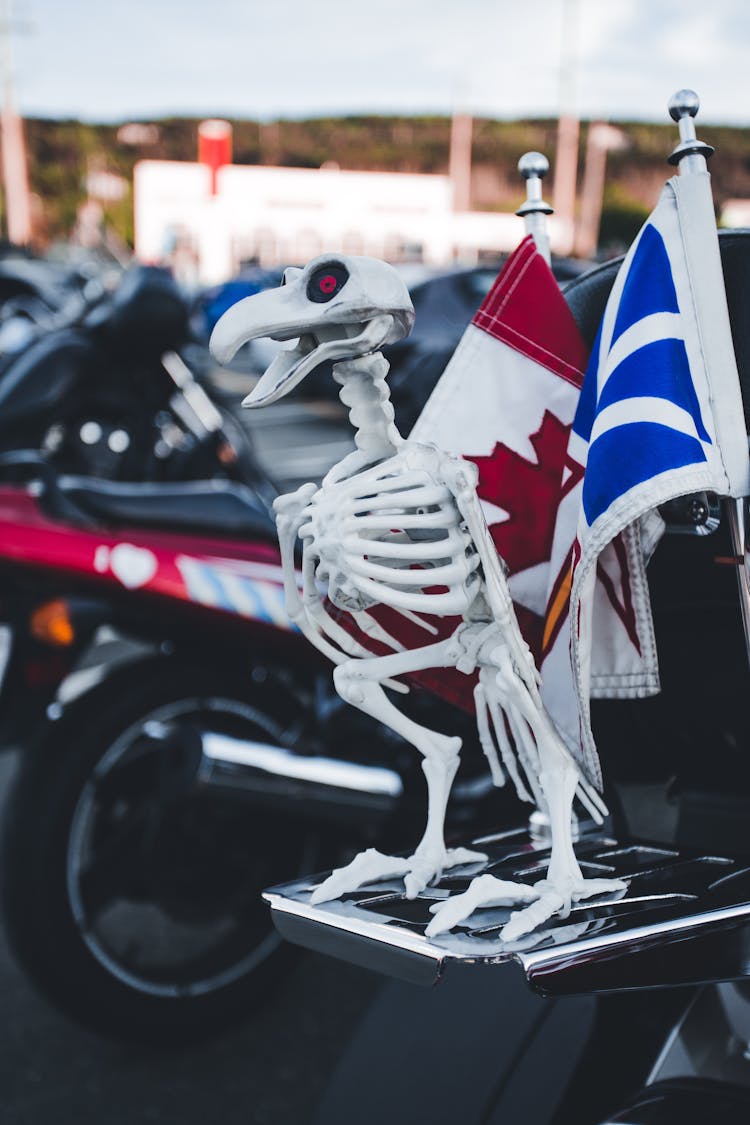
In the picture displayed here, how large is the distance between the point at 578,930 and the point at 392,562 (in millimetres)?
321

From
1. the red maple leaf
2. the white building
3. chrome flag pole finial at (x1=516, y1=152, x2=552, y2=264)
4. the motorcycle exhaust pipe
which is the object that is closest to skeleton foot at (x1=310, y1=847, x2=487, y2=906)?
the red maple leaf

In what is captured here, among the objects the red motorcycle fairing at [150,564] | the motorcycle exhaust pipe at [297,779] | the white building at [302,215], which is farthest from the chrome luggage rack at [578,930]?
the white building at [302,215]

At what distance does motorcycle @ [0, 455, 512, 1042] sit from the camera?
188cm

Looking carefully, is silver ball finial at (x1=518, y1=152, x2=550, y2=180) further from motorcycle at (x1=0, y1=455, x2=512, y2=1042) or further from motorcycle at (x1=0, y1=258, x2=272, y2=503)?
motorcycle at (x1=0, y1=258, x2=272, y2=503)

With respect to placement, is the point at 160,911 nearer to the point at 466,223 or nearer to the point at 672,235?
the point at 672,235

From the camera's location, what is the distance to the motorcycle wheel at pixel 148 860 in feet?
6.18

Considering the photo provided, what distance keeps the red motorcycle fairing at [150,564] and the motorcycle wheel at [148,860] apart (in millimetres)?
133

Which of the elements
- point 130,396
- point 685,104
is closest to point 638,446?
point 685,104

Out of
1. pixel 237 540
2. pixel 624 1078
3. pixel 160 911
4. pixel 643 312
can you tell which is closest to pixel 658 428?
pixel 643 312

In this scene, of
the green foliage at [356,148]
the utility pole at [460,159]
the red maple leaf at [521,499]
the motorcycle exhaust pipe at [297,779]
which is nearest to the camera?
the red maple leaf at [521,499]

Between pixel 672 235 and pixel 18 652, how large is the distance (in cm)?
154

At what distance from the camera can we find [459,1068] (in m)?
Result: 1.13

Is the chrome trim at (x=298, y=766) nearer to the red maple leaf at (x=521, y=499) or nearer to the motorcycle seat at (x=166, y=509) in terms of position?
the motorcycle seat at (x=166, y=509)

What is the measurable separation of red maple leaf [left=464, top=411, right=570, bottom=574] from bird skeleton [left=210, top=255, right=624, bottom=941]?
97mm
